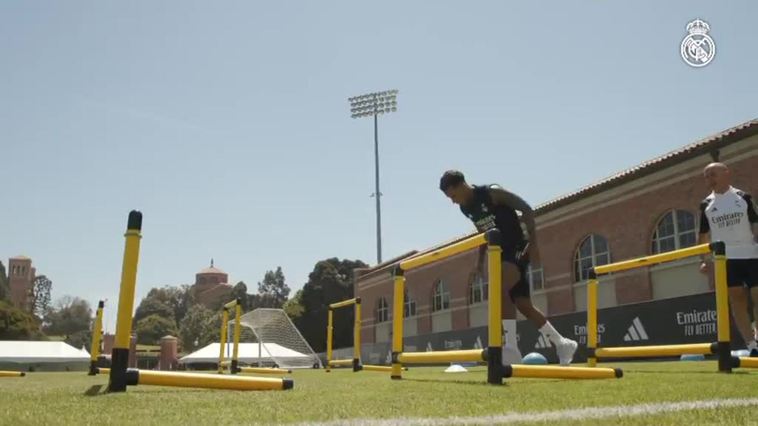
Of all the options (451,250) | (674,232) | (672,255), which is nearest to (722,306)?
(672,255)

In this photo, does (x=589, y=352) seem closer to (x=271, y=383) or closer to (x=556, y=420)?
(x=271, y=383)

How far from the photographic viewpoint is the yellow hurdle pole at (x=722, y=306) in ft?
19.3

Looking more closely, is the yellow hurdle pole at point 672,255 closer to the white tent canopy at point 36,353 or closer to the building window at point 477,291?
the building window at point 477,291

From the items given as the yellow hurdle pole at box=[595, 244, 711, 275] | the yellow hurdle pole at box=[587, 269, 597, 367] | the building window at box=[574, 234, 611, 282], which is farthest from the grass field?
the building window at box=[574, 234, 611, 282]

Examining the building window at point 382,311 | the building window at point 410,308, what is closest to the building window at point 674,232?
the building window at point 410,308

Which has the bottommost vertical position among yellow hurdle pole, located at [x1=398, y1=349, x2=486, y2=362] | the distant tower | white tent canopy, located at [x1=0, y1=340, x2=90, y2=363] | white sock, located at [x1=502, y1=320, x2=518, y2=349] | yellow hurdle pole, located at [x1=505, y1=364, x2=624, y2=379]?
white tent canopy, located at [x1=0, y1=340, x2=90, y2=363]

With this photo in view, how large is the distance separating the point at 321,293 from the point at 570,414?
64.8 m

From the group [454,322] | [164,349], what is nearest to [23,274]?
[164,349]

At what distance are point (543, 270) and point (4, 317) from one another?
70327mm

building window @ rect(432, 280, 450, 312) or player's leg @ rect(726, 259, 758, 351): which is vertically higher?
building window @ rect(432, 280, 450, 312)

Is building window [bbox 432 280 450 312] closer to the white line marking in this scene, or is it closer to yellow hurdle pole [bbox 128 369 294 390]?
yellow hurdle pole [bbox 128 369 294 390]

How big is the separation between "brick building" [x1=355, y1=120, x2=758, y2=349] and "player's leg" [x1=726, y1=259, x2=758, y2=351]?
14.9 m

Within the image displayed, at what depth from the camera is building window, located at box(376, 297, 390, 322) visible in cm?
4506

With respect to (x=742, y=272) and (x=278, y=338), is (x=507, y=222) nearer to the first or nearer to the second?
(x=742, y=272)
